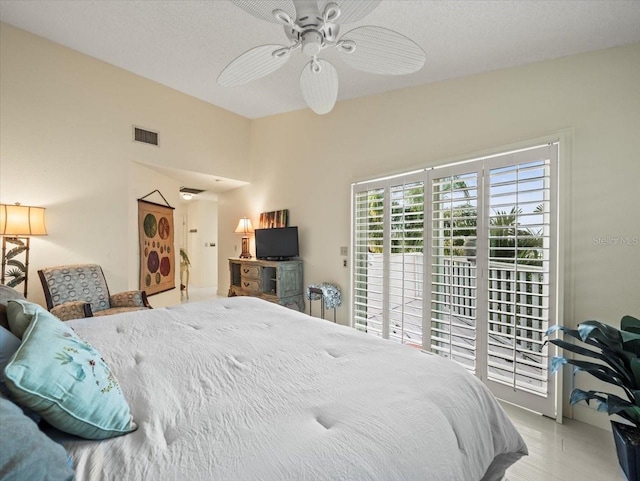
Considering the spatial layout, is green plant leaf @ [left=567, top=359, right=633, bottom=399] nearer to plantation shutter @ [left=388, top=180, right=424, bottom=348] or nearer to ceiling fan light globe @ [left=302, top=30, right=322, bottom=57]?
plantation shutter @ [left=388, top=180, right=424, bottom=348]

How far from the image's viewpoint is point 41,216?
109 inches

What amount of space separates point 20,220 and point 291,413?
10.5 feet

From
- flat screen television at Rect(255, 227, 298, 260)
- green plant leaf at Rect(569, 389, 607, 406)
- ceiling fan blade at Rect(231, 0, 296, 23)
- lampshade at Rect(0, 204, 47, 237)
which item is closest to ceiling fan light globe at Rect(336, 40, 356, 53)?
ceiling fan blade at Rect(231, 0, 296, 23)

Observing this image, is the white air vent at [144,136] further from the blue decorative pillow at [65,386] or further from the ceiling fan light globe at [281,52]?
the blue decorative pillow at [65,386]

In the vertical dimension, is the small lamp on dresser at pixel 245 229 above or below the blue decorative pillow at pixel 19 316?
above

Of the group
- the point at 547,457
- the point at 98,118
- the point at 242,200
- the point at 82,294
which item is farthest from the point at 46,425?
the point at 242,200

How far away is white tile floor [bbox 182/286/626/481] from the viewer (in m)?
1.61

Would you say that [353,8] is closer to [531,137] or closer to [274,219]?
[531,137]

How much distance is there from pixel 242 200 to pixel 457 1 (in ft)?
13.3

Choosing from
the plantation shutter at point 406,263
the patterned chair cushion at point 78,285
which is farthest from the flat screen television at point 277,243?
the patterned chair cushion at point 78,285

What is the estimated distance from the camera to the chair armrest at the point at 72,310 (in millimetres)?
2568

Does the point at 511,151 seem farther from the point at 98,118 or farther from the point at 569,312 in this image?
the point at 98,118

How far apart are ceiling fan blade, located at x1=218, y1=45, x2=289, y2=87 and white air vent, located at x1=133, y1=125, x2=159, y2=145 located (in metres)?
2.49

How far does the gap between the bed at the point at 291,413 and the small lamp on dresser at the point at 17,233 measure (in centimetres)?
194
